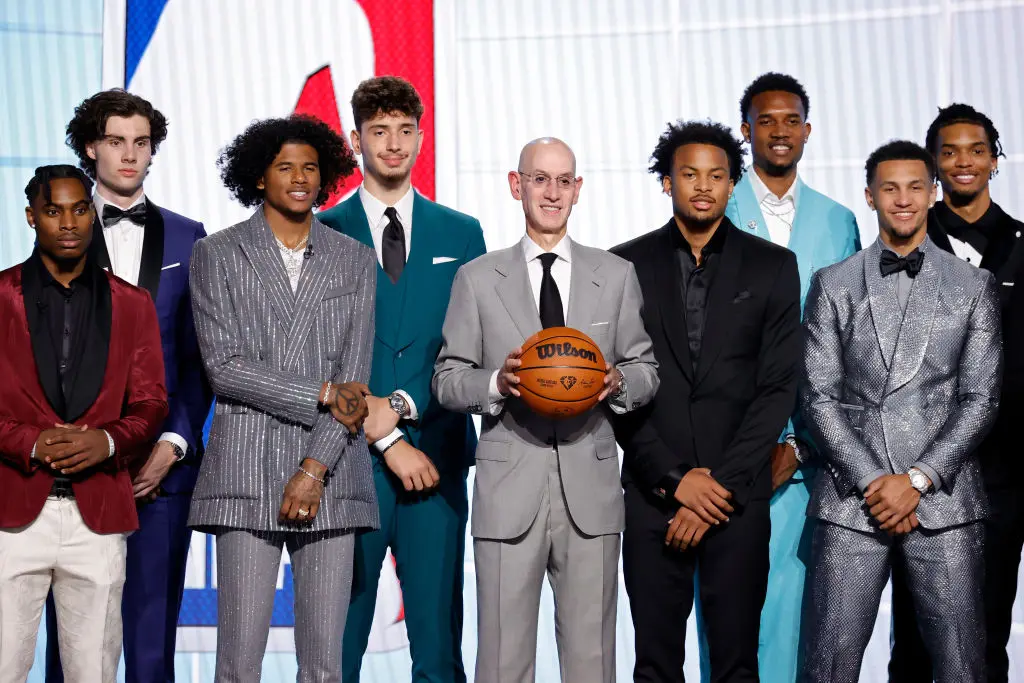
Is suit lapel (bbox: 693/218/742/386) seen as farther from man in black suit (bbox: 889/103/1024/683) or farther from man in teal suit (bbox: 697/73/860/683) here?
man in black suit (bbox: 889/103/1024/683)

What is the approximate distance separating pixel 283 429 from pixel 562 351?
31.4 inches

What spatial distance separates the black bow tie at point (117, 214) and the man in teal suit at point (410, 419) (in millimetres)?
551

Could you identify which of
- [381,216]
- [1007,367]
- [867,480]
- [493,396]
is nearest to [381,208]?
[381,216]

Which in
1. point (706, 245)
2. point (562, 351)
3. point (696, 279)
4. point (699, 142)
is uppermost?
point (699, 142)

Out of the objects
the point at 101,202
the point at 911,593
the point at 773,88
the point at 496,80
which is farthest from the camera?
the point at 496,80

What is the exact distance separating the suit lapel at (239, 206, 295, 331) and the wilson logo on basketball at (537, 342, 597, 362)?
72 centimetres

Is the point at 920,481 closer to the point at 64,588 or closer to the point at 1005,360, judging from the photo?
the point at 1005,360

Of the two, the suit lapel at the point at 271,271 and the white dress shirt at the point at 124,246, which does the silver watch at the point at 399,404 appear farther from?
the white dress shirt at the point at 124,246

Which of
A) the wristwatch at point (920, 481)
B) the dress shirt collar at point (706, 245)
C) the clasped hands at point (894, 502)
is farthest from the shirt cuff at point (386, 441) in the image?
the wristwatch at point (920, 481)

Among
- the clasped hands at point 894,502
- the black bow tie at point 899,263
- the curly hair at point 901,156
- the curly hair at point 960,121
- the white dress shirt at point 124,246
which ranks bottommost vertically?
the clasped hands at point 894,502

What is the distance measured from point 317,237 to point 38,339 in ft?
2.63

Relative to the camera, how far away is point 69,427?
3.21 meters

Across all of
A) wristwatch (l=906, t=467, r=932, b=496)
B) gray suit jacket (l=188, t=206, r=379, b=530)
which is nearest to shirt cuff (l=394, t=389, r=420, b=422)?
gray suit jacket (l=188, t=206, r=379, b=530)

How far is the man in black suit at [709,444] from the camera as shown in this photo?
11.3 ft
